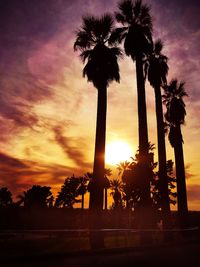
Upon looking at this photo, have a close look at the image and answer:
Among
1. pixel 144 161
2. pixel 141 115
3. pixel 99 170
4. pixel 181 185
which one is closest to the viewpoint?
pixel 99 170

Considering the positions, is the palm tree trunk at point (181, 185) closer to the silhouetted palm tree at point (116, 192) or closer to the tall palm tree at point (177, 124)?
the tall palm tree at point (177, 124)

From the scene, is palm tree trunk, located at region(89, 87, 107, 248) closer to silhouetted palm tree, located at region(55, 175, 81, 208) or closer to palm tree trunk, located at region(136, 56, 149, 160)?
palm tree trunk, located at region(136, 56, 149, 160)

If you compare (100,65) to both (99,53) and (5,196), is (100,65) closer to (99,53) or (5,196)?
(99,53)

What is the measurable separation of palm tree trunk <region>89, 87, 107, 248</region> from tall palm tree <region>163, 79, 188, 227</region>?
1475cm

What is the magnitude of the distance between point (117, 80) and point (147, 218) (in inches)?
383

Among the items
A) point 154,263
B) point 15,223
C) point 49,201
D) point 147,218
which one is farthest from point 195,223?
point 49,201

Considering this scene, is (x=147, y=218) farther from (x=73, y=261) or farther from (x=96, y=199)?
(x=73, y=261)

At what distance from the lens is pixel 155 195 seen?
45344 millimetres

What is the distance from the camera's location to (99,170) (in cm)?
1833

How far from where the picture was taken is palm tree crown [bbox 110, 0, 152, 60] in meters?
22.9

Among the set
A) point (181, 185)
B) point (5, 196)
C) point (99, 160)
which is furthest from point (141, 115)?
point (5, 196)

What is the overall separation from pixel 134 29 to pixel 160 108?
26.8 ft

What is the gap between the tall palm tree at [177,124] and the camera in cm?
3098

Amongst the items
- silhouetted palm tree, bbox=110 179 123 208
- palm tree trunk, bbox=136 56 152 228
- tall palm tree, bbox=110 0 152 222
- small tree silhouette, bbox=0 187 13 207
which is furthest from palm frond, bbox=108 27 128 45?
small tree silhouette, bbox=0 187 13 207
